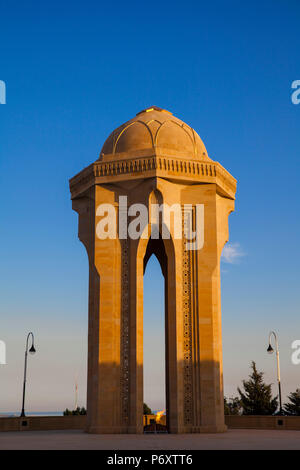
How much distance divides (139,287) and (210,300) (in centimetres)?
372

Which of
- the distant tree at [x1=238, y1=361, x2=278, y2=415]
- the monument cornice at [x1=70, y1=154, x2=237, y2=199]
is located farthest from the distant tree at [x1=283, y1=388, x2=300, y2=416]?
the monument cornice at [x1=70, y1=154, x2=237, y2=199]

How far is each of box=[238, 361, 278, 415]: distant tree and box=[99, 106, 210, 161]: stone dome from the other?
3046 cm

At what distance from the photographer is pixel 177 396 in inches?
1093

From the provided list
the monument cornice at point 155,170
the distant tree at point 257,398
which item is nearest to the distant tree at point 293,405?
the distant tree at point 257,398

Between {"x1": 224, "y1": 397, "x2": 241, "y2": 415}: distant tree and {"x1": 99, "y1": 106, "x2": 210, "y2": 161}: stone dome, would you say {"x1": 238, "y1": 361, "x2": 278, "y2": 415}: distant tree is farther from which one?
{"x1": 99, "y1": 106, "x2": 210, "y2": 161}: stone dome

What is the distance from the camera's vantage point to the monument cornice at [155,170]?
29.5 metres

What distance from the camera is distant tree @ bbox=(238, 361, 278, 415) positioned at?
54.5 m

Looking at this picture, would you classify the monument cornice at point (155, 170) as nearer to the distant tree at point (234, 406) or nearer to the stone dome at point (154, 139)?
the stone dome at point (154, 139)

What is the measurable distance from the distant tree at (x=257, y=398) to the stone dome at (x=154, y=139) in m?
30.5

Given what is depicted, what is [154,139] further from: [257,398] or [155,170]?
[257,398]
